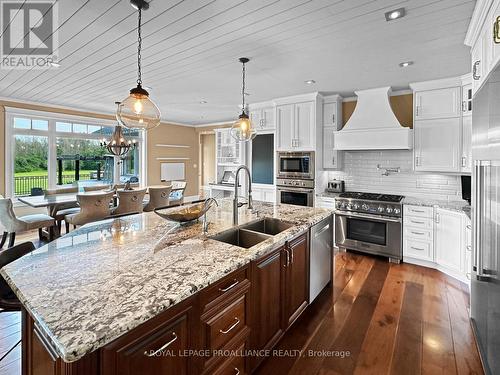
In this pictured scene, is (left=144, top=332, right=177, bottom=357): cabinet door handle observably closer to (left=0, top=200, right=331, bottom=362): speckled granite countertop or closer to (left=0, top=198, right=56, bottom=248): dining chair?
→ (left=0, top=200, right=331, bottom=362): speckled granite countertop

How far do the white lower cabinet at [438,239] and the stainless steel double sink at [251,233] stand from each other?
2348mm

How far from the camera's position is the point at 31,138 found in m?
5.54

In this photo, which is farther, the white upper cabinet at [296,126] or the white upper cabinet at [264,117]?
the white upper cabinet at [264,117]

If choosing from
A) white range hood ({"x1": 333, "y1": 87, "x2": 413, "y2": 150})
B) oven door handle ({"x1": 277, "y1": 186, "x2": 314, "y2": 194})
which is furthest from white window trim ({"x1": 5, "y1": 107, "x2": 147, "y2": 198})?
white range hood ({"x1": 333, "y1": 87, "x2": 413, "y2": 150})

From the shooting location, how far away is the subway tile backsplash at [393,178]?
13.3 feet

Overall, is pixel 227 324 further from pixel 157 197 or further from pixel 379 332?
pixel 157 197

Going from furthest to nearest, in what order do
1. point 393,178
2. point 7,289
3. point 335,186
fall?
point 335,186 → point 393,178 → point 7,289

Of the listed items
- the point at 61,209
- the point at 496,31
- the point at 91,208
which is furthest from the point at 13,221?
the point at 496,31

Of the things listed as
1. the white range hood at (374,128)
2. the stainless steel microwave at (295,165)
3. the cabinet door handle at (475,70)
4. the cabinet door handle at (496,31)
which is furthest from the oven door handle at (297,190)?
the cabinet door handle at (496,31)

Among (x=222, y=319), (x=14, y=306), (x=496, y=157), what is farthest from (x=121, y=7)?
(x=496, y=157)

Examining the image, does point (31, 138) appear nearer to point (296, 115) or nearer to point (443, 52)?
point (296, 115)

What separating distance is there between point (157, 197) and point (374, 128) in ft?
12.8

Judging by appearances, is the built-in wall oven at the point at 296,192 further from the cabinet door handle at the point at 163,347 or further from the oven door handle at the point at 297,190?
the cabinet door handle at the point at 163,347

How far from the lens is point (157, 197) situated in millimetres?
5035
